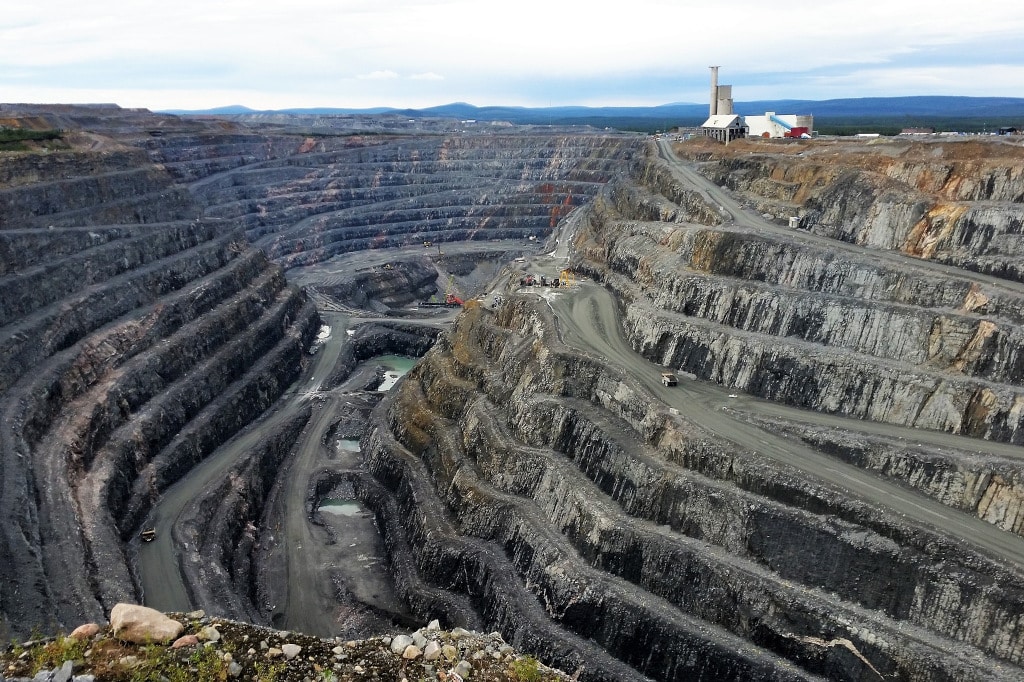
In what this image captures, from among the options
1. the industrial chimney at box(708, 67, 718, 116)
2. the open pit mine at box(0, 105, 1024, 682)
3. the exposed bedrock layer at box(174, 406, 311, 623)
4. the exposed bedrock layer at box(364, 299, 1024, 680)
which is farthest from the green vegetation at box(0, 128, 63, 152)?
the industrial chimney at box(708, 67, 718, 116)

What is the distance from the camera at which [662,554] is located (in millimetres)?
36688

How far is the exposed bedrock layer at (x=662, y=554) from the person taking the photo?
100 feet

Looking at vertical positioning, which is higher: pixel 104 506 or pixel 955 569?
pixel 955 569

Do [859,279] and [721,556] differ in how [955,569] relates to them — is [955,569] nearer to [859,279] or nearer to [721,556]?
[721,556]

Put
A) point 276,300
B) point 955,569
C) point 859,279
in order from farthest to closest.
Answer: point 276,300, point 859,279, point 955,569

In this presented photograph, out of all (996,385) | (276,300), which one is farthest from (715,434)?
(276,300)

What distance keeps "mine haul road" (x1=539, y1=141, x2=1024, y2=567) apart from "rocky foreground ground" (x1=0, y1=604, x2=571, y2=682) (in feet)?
61.9

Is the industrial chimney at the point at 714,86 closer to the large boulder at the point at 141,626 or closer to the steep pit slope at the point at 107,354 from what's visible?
the steep pit slope at the point at 107,354

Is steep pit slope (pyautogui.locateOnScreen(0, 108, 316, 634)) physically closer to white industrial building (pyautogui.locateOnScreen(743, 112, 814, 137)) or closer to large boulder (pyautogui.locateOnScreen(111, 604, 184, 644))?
large boulder (pyautogui.locateOnScreen(111, 604, 184, 644))

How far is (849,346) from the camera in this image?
45.1 m

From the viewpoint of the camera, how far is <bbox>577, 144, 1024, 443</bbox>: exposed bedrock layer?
39.1 metres

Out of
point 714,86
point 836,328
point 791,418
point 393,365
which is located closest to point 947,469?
point 791,418

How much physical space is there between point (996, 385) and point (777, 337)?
12.3m

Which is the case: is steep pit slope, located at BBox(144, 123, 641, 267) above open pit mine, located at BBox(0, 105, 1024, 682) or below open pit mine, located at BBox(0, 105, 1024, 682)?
above
